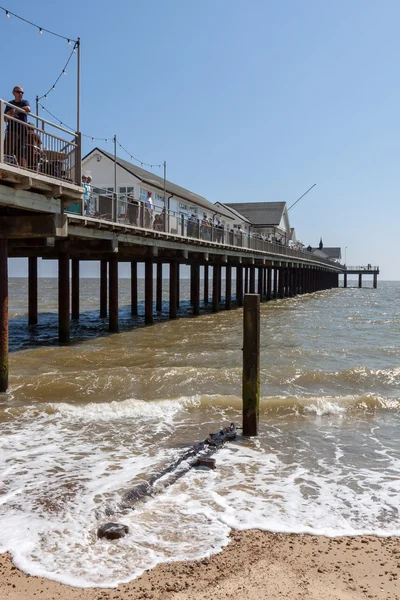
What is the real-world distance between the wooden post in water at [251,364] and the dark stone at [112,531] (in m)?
3.70

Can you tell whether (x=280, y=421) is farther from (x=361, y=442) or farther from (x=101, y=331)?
(x=101, y=331)

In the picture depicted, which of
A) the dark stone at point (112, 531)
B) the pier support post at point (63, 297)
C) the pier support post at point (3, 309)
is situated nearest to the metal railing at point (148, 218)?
the pier support post at point (63, 297)

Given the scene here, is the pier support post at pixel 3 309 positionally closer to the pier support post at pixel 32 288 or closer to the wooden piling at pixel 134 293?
the pier support post at pixel 32 288

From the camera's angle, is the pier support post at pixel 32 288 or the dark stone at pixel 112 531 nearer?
the dark stone at pixel 112 531

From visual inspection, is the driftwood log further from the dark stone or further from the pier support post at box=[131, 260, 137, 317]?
the pier support post at box=[131, 260, 137, 317]

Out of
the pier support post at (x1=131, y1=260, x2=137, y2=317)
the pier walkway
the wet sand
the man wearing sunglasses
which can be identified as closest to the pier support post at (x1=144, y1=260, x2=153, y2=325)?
the pier walkway

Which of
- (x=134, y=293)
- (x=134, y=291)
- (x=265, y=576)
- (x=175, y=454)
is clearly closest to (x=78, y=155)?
(x=175, y=454)

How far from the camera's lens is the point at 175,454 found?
766 cm

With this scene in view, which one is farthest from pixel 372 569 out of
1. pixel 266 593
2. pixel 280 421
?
pixel 280 421

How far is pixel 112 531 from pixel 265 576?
4.71ft

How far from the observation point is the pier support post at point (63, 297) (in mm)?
17578

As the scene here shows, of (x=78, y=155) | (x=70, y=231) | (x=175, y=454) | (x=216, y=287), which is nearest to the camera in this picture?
(x=175, y=454)

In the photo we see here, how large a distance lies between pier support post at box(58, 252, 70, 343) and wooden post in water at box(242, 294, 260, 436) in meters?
9.99

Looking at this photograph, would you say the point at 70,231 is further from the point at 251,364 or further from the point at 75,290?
the point at 75,290
